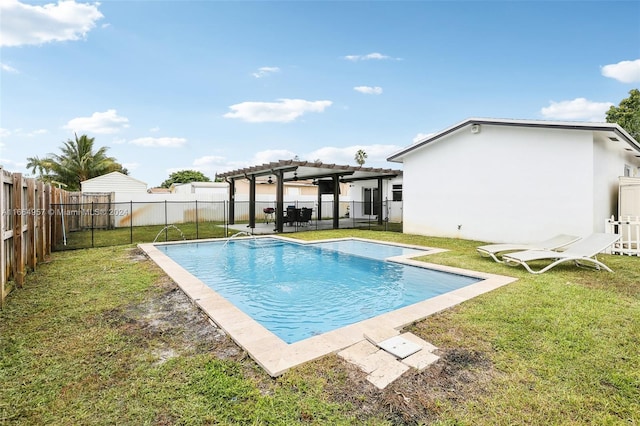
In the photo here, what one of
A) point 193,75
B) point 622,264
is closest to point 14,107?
point 193,75

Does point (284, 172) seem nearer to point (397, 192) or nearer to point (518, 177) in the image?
point (518, 177)

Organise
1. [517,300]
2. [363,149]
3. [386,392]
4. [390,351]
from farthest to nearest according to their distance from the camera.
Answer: [363,149] → [517,300] → [390,351] → [386,392]

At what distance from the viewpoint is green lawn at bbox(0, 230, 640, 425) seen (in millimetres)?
2330

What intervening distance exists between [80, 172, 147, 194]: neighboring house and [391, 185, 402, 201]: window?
18.7 meters

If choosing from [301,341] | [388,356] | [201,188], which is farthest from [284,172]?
[201,188]

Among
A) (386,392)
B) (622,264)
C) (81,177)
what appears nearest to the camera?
(386,392)

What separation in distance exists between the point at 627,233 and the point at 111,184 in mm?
27058

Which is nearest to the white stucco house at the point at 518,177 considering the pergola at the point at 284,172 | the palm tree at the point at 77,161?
the pergola at the point at 284,172

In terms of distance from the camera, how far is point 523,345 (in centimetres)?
336

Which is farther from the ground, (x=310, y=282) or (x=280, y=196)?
(x=280, y=196)

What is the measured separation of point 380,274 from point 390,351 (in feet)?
14.5

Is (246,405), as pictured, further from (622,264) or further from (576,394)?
(622,264)

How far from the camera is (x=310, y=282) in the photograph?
6992 millimetres

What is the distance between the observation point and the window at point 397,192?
22294 millimetres
